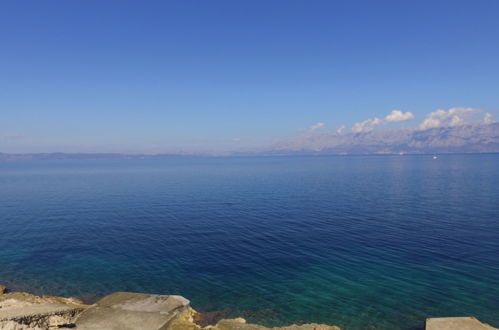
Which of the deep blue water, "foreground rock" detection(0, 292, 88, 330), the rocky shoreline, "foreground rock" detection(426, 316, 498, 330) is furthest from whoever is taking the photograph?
the deep blue water

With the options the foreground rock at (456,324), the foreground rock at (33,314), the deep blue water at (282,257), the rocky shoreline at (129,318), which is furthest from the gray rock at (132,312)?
the foreground rock at (456,324)

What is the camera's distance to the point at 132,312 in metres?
25.1

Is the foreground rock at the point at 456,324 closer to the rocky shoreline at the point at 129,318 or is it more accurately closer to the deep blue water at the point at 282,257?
the rocky shoreline at the point at 129,318

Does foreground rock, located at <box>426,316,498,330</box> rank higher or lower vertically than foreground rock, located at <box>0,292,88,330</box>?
lower

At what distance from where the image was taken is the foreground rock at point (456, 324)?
74.2 feet

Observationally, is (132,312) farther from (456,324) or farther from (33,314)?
(456,324)

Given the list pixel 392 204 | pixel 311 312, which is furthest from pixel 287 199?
pixel 311 312

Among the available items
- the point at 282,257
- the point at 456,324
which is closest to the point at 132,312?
the point at 282,257

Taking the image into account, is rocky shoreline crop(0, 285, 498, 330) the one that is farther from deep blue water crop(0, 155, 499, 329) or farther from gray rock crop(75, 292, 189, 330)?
deep blue water crop(0, 155, 499, 329)

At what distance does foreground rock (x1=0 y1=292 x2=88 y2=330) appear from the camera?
70.4 ft

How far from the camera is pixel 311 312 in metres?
27.8

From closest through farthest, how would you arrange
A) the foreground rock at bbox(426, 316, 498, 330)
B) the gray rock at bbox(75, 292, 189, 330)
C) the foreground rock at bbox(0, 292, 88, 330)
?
the foreground rock at bbox(0, 292, 88, 330) → the foreground rock at bbox(426, 316, 498, 330) → the gray rock at bbox(75, 292, 189, 330)

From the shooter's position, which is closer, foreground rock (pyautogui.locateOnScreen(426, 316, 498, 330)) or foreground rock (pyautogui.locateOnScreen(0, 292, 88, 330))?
foreground rock (pyautogui.locateOnScreen(0, 292, 88, 330))

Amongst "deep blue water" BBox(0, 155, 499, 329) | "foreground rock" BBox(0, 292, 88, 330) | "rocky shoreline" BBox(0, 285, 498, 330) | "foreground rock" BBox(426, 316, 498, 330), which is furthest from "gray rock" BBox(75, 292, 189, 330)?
"foreground rock" BBox(426, 316, 498, 330)
